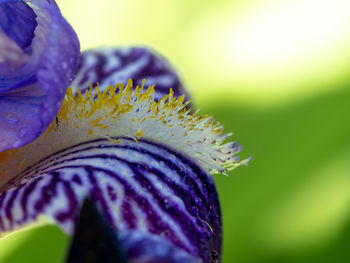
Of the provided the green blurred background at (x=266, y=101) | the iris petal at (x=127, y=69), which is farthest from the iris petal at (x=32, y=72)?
the green blurred background at (x=266, y=101)

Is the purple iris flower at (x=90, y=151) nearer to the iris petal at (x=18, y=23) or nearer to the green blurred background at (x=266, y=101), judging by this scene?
the iris petal at (x=18, y=23)

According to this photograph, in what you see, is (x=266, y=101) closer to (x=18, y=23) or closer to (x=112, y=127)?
(x=112, y=127)

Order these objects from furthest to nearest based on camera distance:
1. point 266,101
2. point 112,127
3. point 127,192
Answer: point 266,101 → point 112,127 → point 127,192

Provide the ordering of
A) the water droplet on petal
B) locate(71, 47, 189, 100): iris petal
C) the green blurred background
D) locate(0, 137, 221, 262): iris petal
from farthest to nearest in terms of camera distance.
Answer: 1. the green blurred background
2. locate(71, 47, 189, 100): iris petal
3. the water droplet on petal
4. locate(0, 137, 221, 262): iris petal

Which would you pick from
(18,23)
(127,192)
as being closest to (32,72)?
(18,23)

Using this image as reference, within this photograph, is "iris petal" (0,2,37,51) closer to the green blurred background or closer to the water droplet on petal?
the water droplet on petal

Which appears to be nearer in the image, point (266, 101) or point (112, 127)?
point (112, 127)

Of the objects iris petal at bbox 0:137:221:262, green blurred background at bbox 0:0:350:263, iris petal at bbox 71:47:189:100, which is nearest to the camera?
iris petal at bbox 0:137:221:262

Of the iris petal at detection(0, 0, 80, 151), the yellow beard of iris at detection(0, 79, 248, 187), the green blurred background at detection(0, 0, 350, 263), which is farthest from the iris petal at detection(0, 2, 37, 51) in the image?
the green blurred background at detection(0, 0, 350, 263)
